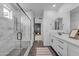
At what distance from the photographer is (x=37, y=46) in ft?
9.56

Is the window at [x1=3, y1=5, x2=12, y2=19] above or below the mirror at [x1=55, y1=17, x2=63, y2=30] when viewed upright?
above

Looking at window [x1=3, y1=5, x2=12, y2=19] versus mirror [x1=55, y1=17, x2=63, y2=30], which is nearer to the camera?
window [x1=3, y1=5, x2=12, y2=19]

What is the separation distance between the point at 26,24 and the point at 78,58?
2.46 m

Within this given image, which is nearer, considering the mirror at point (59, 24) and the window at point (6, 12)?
the window at point (6, 12)

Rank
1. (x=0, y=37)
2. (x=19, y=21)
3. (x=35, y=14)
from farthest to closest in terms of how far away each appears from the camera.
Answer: (x=19, y=21) < (x=35, y=14) < (x=0, y=37)

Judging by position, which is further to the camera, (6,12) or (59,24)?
(59,24)

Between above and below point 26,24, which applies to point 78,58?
below

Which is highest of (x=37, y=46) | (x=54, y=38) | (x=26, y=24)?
(x=26, y=24)

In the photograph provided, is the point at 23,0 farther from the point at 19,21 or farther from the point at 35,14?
the point at 19,21

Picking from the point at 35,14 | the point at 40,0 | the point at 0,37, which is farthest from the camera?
the point at 35,14

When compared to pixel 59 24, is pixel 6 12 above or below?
above

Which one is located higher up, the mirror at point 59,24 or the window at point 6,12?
the window at point 6,12

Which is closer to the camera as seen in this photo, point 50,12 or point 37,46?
point 50,12

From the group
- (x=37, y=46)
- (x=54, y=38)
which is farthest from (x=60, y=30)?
(x=37, y=46)
